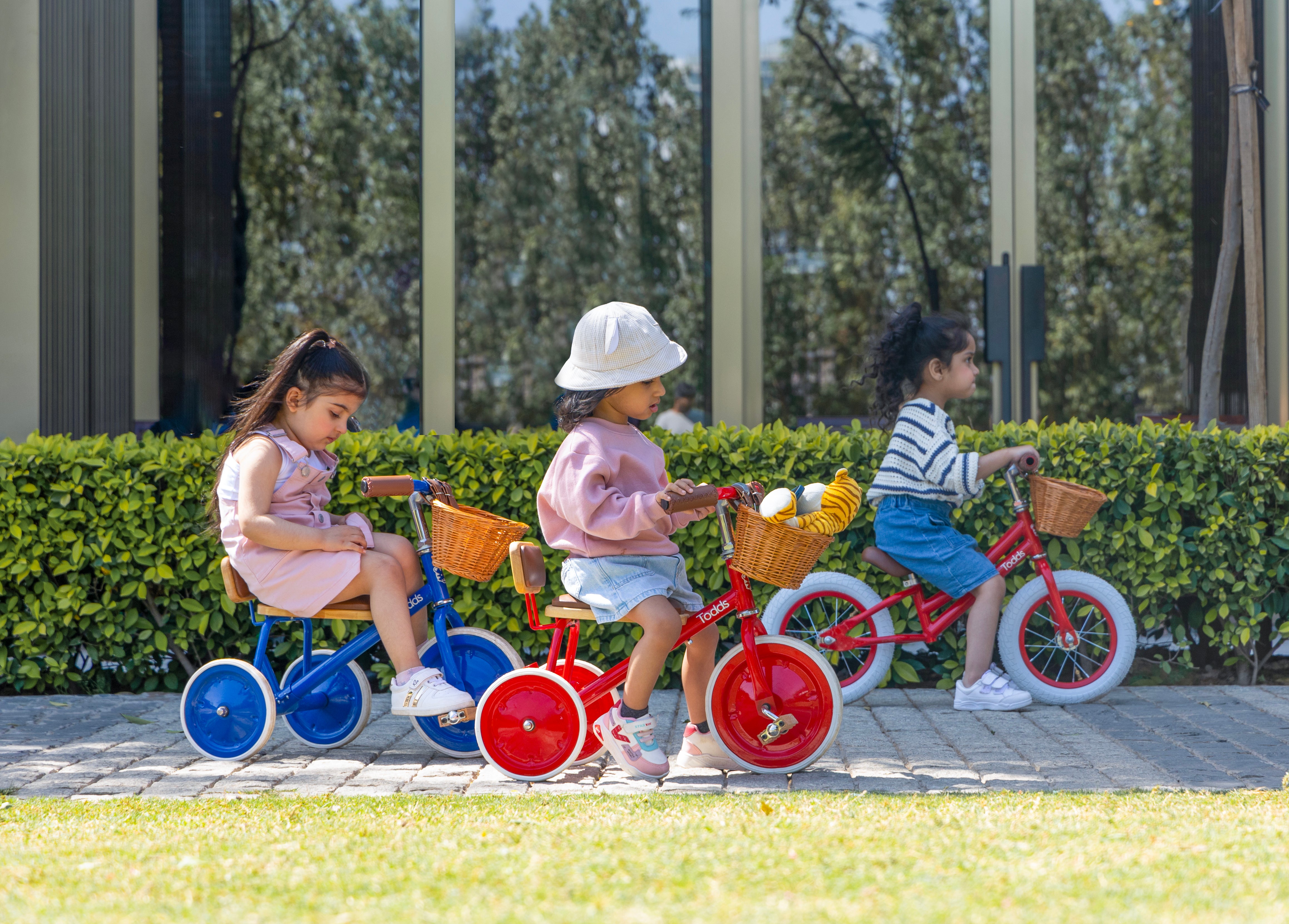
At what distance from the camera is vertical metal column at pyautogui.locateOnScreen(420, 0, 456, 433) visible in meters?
7.64

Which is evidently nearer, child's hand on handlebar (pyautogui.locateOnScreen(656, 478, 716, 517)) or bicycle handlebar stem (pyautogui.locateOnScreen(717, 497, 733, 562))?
child's hand on handlebar (pyautogui.locateOnScreen(656, 478, 716, 517))

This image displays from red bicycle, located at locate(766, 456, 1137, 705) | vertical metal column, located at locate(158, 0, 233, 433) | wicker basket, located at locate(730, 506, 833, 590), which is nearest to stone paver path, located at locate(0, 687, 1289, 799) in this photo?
red bicycle, located at locate(766, 456, 1137, 705)

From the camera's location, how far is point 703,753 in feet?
14.1

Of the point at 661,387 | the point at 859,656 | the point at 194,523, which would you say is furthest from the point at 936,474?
the point at 194,523

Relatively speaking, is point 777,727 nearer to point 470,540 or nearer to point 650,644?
point 650,644

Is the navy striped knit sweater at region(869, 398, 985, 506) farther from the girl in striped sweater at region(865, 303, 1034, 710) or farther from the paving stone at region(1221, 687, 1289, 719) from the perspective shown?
the paving stone at region(1221, 687, 1289, 719)

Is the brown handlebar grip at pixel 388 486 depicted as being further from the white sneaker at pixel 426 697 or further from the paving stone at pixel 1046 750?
the paving stone at pixel 1046 750

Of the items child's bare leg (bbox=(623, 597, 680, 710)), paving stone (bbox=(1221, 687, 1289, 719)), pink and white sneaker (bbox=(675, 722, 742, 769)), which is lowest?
paving stone (bbox=(1221, 687, 1289, 719))

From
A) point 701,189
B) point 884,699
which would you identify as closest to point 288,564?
point 884,699

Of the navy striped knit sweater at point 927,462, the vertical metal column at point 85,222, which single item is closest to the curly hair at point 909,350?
the navy striped knit sweater at point 927,462

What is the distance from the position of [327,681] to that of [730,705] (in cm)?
160

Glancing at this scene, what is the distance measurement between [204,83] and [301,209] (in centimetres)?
97

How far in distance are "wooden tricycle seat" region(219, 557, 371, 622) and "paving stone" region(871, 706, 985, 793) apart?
6.15 feet

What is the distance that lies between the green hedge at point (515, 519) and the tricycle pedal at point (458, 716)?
1331 millimetres
